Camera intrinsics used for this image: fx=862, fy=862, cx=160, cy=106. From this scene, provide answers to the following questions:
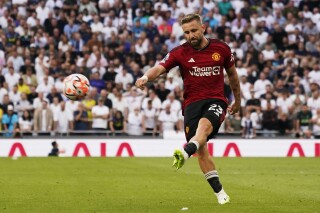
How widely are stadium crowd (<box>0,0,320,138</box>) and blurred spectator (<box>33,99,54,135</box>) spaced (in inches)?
1.4

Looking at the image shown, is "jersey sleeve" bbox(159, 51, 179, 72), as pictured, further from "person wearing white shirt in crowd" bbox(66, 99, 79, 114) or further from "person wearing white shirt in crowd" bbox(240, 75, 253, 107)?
"person wearing white shirt in crowd" bbox(240, 75, 253, 107)

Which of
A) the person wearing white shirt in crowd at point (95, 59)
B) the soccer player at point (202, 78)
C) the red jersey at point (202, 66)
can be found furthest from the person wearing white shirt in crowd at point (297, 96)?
the red jersey at point (202, 66)

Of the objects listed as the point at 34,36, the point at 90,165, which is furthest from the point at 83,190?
the point at 34,36

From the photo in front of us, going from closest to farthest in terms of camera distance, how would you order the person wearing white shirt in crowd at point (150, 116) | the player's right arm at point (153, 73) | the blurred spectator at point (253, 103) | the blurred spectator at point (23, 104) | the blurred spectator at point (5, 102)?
the player's right arm at point (153, 73) < the blurred spectator at point (5, 102) < the blurred spectator at point (23, 104) < the person wearing white shirt in crowd at point (150, 116) < the blurred spectator at point (253, 103)

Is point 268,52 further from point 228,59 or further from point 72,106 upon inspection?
point 228,59

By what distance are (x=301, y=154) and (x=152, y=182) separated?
13.5m

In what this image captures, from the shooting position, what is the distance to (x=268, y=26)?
33.9 meters

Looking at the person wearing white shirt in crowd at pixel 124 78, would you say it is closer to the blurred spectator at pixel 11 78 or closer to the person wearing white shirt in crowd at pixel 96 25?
the person wearing white shirt in crowd at pixel 96 25

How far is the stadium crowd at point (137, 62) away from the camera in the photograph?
29031 mm

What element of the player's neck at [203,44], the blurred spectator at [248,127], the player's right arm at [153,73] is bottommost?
the blurred spectator at [248,127]

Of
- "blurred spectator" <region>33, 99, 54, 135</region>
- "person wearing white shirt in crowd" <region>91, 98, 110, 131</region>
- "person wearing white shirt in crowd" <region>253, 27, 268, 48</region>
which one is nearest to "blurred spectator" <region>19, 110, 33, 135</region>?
"blurred spectator" <region>33, 99, 54, 135</region>

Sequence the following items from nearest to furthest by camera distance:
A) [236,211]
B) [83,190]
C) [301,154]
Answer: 1. [236,211]
2. [83,190]
3. [301,154]

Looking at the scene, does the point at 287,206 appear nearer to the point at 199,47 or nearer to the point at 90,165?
the point at 199,47

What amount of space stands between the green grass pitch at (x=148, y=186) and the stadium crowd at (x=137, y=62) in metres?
4.01
